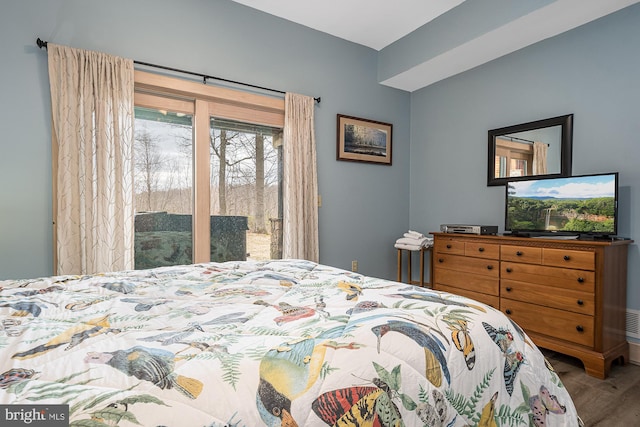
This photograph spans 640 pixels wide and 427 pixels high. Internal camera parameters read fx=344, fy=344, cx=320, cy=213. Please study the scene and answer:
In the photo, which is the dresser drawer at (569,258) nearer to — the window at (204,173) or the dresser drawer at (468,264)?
the dresser drawer at (468,264)

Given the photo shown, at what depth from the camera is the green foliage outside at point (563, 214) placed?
7.91 ft

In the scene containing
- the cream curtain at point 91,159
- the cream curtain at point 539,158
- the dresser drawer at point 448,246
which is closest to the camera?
the cream curtain at point 91,159

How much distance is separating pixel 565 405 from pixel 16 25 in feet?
11.7

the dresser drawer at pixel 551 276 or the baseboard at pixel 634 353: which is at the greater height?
the dresser drawer at pixel 551 276

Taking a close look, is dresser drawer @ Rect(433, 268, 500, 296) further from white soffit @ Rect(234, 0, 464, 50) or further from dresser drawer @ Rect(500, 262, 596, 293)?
white soffit @ Rect(234, 0, 464, 50)

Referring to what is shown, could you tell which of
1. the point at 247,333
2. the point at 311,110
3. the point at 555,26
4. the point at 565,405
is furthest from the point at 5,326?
the point at 555,26

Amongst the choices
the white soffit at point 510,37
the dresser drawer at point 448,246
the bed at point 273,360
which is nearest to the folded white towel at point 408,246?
the dresser drawer at point 448,246

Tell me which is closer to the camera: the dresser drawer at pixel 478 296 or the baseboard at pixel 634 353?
the baseboard at pixel 634 353

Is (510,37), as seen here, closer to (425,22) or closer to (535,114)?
(535,114)

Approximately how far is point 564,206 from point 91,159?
11.5 ft

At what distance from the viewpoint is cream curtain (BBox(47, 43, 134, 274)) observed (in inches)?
92.4

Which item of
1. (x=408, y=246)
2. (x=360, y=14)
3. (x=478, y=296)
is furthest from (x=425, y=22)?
(x=478, y=296)

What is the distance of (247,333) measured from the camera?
2.74ft

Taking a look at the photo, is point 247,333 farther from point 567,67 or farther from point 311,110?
point 567,67
